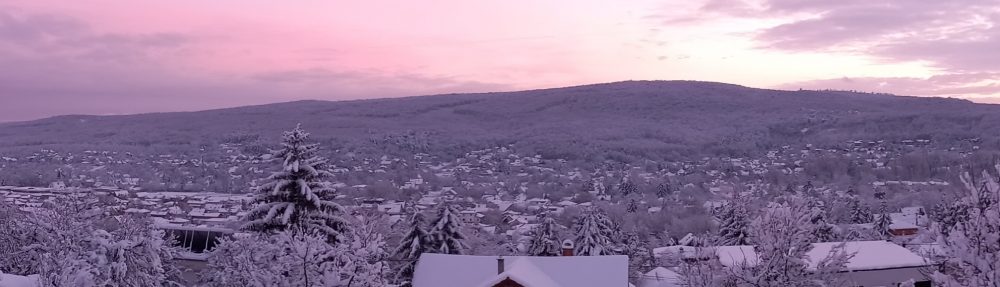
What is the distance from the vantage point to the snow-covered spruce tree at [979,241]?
36.8 feet

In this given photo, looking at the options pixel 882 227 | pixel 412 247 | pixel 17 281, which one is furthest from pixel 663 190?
pixel 17 281

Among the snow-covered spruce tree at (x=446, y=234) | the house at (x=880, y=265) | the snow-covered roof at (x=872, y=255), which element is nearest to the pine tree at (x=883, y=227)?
the snow-covered roof at (x=872, y=255)

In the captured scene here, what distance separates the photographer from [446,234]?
128 ft

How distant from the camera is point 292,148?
27.3m

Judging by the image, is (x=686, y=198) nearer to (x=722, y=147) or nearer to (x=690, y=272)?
(x=722, y=147)

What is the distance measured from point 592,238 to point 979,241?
34.2 m

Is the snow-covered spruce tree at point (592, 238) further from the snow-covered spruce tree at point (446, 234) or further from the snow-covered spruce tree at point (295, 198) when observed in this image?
the snow-covered spruce tree at point (295, 198)

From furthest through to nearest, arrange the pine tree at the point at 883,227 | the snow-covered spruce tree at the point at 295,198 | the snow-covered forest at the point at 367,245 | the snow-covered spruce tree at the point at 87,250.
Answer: the pine tree at the point at 883,227 < the snow-covered spruce tree at the point at 295,198 < the snow-covered spruce tree at the point at 87,250 < the snow-covered forest at the point at 367,245

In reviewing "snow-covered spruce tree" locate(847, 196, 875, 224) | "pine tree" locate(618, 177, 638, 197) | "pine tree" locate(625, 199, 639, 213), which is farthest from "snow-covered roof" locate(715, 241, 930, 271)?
"pine tree" locate(618, 177, 638, 197)

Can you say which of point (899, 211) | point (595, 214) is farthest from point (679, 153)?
point (595, 214)

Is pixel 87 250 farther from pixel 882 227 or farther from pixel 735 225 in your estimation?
pixel 882 227

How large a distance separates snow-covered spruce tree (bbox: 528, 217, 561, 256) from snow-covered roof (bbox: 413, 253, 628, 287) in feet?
51.2

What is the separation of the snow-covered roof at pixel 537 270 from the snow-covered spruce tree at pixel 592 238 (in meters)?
17.3

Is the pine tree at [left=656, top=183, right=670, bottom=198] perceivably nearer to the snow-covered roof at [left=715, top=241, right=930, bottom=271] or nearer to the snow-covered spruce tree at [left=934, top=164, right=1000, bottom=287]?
the snow-covered roof at [left=715, top=241, right=930, bottom=271]
